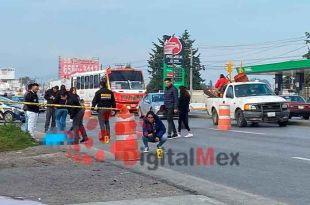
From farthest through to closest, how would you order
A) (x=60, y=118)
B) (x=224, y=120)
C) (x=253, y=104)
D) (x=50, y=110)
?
(x=253, y=104) < (x=224, y=120) < (x=50, y=110) < (x=60, y=118)

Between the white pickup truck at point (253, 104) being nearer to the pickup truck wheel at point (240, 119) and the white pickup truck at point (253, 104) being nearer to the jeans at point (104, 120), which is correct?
the pickup truck wheel at point (240, 119)

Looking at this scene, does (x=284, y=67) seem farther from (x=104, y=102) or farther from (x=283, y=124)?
(x=104, y=102)

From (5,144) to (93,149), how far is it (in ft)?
7.93

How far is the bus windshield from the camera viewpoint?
127ft

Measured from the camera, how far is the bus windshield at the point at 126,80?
38600 millimetres

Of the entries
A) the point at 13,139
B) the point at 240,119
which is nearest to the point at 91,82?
the point at 240,119

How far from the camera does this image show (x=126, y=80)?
128 feet

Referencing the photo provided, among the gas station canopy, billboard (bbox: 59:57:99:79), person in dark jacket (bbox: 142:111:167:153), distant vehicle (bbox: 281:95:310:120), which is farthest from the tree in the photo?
person in dark jacket (bbox: 142:111:167:153)

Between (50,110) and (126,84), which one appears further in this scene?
(126,84)

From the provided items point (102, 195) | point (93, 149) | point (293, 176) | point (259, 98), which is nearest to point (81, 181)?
point (102, 195)

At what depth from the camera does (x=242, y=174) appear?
1037 cm

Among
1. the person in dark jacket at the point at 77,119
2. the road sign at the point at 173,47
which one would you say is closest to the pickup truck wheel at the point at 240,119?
the person in dark jacket at the point at 77,119

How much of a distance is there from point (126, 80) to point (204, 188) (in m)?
30.7

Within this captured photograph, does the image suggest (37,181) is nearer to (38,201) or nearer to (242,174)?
(38,201)
